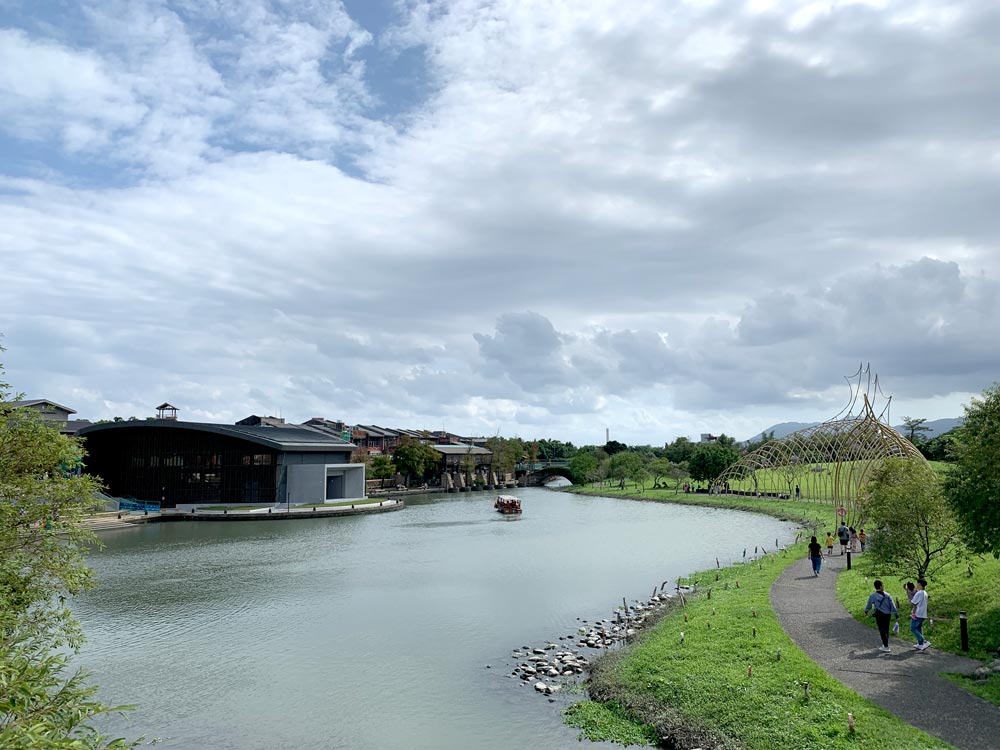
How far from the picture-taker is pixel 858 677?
16.1 m

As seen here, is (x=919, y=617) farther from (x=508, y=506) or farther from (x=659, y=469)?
(x=659, y=469)

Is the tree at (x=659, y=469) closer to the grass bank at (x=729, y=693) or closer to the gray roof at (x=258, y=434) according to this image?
the gray roof at (x=258, y=434)

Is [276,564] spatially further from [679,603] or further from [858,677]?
[858,677]

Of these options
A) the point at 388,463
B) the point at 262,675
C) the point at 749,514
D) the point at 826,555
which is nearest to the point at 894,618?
the point at 826,555

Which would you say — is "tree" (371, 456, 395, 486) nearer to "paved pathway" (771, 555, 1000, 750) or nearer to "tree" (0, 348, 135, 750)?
"paved pathway" (771, 555, 1000, 750)

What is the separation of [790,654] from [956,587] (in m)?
8.42

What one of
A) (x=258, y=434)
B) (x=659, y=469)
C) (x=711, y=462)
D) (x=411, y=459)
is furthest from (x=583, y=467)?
(x=258, y=434)

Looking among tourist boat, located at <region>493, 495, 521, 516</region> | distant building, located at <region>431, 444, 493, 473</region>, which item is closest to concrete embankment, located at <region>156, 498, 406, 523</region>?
tourist boat, located at <region>493, 495, 521, 516</region>

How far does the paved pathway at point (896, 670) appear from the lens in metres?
13.3

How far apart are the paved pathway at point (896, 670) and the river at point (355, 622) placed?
273 inches

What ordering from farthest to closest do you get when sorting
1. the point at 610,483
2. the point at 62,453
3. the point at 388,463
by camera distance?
the point at 610,483 < the point at 388,463 < the point at 62,453

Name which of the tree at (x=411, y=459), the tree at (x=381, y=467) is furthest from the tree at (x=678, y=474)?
the tree at (x=381, y=467)

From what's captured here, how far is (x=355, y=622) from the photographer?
29594mm

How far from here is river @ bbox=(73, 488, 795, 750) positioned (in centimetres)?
1878
